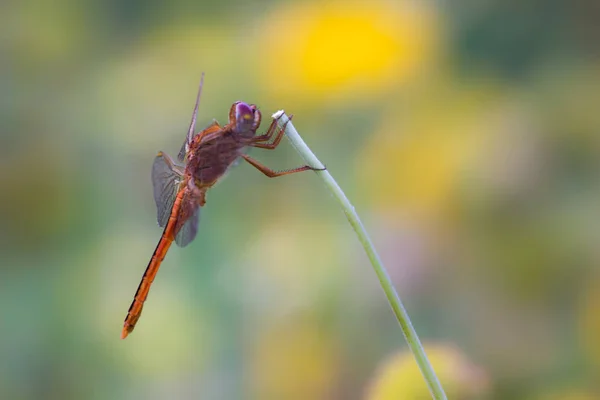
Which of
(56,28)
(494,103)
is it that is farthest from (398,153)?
(56,28)

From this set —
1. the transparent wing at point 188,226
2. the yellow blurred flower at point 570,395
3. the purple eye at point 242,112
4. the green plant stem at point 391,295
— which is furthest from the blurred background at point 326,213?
the green plant stem at point 391,295

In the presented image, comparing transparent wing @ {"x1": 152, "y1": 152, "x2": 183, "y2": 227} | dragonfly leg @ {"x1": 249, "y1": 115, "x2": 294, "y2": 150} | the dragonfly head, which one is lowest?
transparent wing @ {"x1": 152, "y1": 152, "x2": 183, "y2": 227}

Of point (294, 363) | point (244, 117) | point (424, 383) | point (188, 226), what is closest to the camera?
point (424, 383)

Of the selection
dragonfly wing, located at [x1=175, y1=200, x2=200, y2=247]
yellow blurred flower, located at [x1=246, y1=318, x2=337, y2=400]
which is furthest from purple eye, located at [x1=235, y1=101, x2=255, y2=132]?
yellow blurred flower, located at [x1=246, y1=318, x2=337, y2=400]

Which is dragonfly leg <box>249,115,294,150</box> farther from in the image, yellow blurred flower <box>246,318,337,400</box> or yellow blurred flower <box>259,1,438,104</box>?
yellow blurred flower <box>259,1,438,104</box>

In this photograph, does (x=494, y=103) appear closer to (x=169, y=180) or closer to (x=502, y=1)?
(x=502, y=1)

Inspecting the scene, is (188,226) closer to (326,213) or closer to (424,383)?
(424,383)

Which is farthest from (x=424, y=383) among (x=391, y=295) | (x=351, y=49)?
(x=351, y=49)

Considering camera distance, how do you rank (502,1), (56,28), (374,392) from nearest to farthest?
(374,392) → (502,1) → (56,28)
